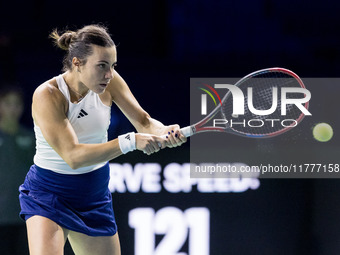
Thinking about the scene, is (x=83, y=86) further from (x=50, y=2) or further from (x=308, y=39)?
(x=308, y=39)

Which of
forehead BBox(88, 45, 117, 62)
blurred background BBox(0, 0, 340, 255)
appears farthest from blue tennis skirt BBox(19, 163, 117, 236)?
blurred background BBox(0, 0, 340, 255)

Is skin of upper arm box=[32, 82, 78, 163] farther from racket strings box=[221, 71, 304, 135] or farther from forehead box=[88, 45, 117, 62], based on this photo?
racket strings box=[221, 71, 304, 135]

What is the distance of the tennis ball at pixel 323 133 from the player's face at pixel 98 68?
1.73 metres

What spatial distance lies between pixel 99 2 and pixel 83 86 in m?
1.26

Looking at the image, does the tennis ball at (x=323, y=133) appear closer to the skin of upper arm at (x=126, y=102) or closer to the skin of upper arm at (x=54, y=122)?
the skin of upper arm at (x=126, y=102)

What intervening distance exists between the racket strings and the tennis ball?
0.15 metres

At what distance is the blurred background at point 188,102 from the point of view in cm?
372

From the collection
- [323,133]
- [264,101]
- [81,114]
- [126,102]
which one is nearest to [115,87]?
[126,102]

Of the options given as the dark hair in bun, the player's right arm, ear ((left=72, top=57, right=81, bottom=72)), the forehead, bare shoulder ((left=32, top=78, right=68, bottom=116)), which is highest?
the dark hair in bun

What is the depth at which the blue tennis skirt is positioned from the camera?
2600 millimetres

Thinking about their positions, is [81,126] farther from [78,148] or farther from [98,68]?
[98,68]

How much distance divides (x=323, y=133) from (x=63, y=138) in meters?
1.93

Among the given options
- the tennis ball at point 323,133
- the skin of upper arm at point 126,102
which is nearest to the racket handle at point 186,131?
the skin of upper arm at point 126,102

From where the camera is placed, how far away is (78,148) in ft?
8.15
